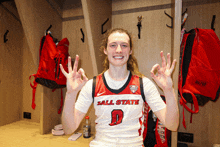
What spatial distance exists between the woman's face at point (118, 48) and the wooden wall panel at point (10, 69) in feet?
5.52

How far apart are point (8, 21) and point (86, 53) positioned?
1170 mm

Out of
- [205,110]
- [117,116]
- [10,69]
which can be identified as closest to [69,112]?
[117,116]

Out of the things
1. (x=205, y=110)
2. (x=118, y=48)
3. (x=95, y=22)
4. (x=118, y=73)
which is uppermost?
(x=95, y=22)

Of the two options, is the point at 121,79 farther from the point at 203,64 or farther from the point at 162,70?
the point at 203,64

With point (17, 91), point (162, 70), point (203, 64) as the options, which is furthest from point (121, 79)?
point (17, 91)

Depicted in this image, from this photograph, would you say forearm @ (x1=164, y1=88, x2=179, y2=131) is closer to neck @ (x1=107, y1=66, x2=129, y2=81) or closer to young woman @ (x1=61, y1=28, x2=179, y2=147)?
young woman @ (x1=61, y1=28, x2=179, y2=147)

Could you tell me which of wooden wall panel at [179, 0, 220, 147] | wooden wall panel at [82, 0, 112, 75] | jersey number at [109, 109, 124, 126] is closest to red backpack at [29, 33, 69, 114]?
wooden wall panel at [82, 0, 112, 75]

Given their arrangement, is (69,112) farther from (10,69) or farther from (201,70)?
(10,69)

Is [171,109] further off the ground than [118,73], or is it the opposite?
[118,73]

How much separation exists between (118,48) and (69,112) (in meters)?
0.45

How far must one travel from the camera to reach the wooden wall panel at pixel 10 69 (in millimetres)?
1742

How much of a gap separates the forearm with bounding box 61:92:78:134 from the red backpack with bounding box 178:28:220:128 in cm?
82

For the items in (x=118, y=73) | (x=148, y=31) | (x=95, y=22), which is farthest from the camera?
(x=148, y=31)

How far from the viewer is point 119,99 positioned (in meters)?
0.77
